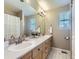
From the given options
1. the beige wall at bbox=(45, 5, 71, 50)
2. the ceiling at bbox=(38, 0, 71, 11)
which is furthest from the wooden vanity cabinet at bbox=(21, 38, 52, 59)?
the ceiling at bbox=(38, 0, 71, 11)

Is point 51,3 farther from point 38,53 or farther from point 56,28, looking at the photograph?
point 38,53

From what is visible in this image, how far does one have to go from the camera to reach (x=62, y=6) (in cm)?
452

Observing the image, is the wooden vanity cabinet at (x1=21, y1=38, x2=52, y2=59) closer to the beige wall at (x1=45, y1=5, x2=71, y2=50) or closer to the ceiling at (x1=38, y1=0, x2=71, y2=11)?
the beige wall at (x1=45, y1=5, x2=71, y2=50)

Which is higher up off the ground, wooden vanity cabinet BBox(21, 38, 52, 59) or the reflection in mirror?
the reflection in mirror

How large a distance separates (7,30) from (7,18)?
250 millimetres

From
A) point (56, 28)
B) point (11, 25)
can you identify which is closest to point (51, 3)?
point (56, 28)

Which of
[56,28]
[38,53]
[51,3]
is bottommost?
[38,53]

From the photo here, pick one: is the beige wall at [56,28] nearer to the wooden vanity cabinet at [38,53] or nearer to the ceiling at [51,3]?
the ceiling at [51,3]

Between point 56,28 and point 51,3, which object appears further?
point 56,28

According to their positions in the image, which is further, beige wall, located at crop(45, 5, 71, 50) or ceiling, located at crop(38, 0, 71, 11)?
beige wall, located at crop(45, 5, 71, 50)

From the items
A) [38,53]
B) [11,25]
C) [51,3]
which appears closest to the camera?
[11,25]
